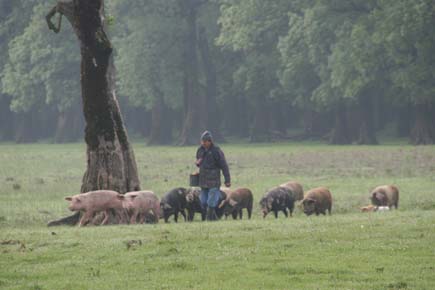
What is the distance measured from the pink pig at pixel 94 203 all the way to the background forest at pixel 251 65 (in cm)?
4350

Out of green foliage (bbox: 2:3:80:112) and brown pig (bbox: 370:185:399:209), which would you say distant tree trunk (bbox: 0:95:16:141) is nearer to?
green foliage (bbox: 2:3:80:112)

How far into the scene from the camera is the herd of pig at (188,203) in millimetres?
23438

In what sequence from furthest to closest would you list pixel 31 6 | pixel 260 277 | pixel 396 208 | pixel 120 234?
pixel 31 6
pixel 396 208
pixel 120 234
pixel 260 277

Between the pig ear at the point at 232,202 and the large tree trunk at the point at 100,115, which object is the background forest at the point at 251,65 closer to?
the pig ear at the point at 232,202

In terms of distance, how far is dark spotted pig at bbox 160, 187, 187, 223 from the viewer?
84.1 feet

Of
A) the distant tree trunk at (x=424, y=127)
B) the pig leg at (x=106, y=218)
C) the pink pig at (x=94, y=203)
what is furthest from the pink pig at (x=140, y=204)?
the distant tree trunk at (x=424, y=127)

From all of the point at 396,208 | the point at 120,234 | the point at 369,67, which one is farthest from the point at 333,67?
the point at 120,234

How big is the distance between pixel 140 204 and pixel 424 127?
158ft

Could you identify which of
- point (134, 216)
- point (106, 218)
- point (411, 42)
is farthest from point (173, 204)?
point (411, 42)

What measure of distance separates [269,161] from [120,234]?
3331 centimetres

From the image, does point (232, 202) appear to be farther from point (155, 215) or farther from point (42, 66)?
point (42, 66)

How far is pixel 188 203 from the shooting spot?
26.0m

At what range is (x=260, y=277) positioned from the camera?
48.8ft

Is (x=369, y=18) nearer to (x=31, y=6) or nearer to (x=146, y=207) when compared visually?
(x=31, y=6)
